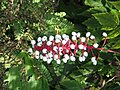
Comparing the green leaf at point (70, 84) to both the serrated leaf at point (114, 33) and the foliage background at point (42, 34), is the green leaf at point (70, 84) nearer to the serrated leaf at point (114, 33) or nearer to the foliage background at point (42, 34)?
the foliage background at point (42, 34)

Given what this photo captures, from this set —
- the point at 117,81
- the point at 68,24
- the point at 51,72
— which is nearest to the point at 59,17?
the point at 68,24

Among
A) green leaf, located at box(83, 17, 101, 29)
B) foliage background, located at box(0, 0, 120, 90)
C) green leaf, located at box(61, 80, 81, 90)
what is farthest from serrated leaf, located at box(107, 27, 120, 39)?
green leaf, located at box(61, 80, 81, 90)

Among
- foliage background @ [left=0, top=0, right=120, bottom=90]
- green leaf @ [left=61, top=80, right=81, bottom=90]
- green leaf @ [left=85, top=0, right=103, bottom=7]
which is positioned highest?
→ green leaf @ [left=85, top=0, right=103, bottom=7]

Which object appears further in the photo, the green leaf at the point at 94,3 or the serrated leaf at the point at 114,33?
the green leaf at the point at 94,3

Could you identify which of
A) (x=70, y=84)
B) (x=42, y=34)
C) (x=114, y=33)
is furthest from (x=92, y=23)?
(x=70, y=84)

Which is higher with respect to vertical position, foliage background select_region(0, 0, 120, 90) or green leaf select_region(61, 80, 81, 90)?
foliage background select_region(0, 0, 120, 90)

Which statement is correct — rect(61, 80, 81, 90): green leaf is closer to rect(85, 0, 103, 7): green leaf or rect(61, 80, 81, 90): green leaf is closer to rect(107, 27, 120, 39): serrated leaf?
rect(107, 27, 120, 39): serrated leaf

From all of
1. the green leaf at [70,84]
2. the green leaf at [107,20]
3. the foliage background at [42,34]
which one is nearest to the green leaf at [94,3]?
the foliage background at [42,34]

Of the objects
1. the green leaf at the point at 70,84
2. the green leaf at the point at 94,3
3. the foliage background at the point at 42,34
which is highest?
the green leaf at the point at 94,3
